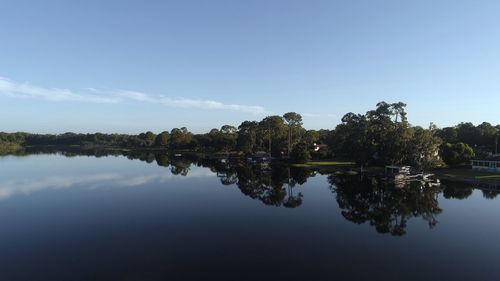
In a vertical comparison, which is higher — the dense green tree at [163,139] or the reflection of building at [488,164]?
the dense green tree at [163,139]

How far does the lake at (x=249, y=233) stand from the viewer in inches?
677

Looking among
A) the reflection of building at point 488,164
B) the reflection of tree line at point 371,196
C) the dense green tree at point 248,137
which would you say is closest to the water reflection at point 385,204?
the reflection of tree line at point 371,196

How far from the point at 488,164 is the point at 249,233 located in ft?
161

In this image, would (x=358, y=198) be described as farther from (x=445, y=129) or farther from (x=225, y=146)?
(x=225, y=146)

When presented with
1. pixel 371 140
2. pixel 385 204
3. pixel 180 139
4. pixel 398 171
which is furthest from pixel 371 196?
pixel 180 139

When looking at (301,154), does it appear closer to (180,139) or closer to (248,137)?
(248,137)

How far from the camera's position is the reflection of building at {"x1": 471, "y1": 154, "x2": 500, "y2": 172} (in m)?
52.2

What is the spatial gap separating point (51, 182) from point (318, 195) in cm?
3981

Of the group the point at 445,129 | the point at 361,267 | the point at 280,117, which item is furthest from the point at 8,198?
the point at 445,129

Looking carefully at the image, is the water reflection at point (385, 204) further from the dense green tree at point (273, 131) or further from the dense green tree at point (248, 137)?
the dense green tree at point (248, 137)

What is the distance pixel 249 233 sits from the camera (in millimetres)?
23703

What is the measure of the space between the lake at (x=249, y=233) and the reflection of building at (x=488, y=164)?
14.7 m

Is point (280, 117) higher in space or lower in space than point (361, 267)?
higher

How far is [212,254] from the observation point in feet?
63.3
